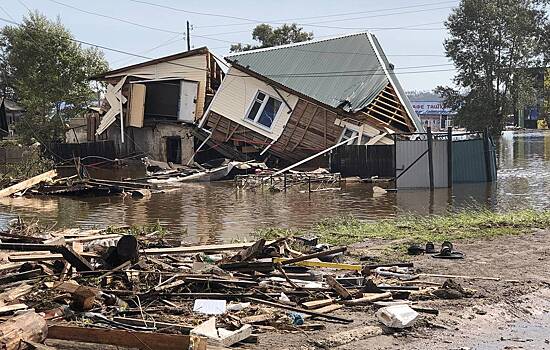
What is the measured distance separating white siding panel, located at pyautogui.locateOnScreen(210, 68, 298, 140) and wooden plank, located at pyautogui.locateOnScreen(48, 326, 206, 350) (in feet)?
98.3

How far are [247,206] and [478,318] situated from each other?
50.2 feet

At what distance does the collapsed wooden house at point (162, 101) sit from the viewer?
130 ft

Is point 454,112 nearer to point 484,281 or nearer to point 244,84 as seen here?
point 244,84

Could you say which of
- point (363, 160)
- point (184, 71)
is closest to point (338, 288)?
point (363, 160)

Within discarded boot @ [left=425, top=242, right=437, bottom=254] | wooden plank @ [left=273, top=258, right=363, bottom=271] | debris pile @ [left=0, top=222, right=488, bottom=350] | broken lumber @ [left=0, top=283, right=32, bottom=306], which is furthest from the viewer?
discarded boot @ [left=425, top=242, right=437, bottom=254]

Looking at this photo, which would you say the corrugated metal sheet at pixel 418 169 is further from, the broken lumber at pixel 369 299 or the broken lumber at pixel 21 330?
the broken lumber at pixel 21 330

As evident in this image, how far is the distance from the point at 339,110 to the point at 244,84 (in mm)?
6370

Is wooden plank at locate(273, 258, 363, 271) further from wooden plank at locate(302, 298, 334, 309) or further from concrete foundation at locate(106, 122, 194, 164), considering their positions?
concrete foundation at locate(106, 122, 194, 164)

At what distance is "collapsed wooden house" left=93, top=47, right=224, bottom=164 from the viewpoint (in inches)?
1558

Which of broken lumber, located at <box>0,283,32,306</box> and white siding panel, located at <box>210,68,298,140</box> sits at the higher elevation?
white siding panel, located at <box>210,68,298,140</box>

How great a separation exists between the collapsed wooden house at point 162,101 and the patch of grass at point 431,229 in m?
24.4

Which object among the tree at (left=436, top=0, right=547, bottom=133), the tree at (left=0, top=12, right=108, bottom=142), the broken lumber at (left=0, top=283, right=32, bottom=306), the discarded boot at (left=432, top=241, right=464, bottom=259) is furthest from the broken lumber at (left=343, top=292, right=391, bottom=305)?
the tree at (left=436, top=0, right=547, bottom=133)

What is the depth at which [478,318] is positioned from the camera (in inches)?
303

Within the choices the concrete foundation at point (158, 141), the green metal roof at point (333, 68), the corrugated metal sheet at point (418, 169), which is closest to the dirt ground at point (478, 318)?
the corrugated metal sheet at point (418, 169)
